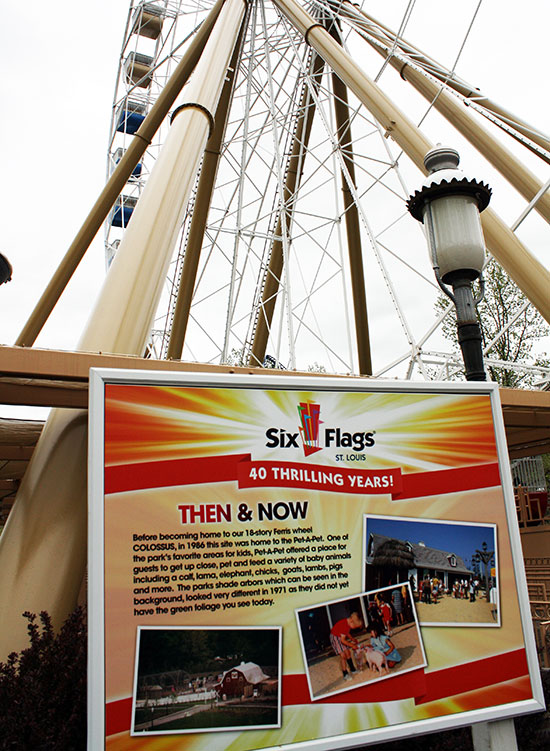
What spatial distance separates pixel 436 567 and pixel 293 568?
711mm

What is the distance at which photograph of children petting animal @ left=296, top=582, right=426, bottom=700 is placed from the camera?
252cm

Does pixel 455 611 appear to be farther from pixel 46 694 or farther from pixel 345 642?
pixel 46 694

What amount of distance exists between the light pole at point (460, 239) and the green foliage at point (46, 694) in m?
2.68

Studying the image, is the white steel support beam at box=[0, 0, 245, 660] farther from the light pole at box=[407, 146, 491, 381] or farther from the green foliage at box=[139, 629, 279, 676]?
the light pole at box=[407, 146, 491, 381]

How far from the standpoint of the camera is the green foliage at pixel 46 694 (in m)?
2.72

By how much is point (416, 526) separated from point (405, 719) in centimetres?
82

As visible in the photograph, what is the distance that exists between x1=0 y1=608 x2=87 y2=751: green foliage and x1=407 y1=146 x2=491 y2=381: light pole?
2679mm

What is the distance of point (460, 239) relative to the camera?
3.57m

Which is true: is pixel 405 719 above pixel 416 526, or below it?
below

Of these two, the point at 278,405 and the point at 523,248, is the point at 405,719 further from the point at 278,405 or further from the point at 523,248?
the point at 523,248

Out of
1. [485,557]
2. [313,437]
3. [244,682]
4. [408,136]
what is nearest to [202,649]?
[244,682]

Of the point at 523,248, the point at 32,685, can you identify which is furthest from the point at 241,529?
the point at 523,248

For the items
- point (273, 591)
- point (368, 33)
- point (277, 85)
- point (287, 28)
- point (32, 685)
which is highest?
point (287, 28)

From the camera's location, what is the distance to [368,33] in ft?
35.7
